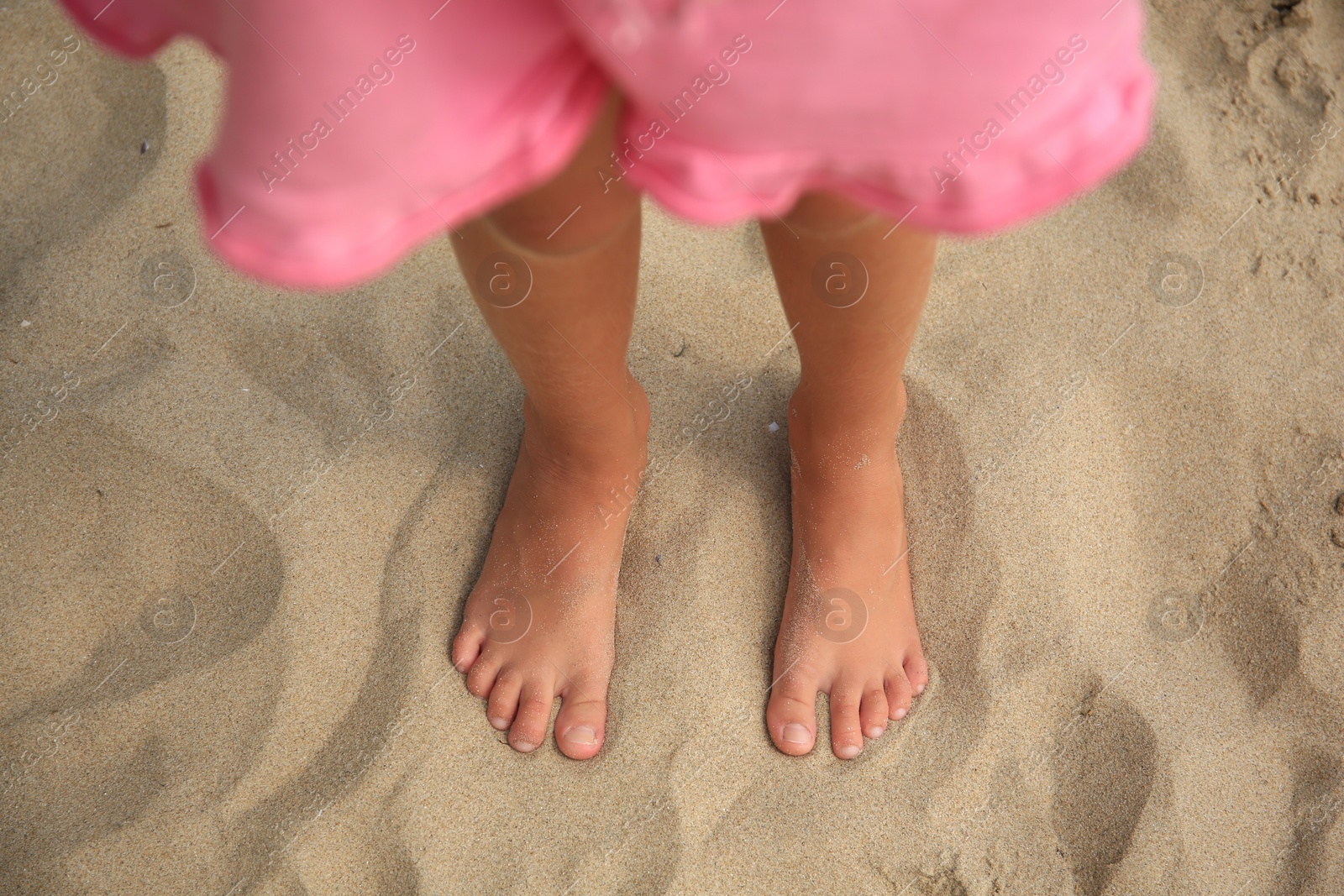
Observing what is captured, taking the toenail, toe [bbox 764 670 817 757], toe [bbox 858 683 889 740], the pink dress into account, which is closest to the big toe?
the toenail

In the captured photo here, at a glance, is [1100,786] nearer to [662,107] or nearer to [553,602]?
[553,602]

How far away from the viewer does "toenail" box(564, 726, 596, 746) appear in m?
1.18

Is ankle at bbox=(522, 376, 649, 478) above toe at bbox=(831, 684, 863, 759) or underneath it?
above

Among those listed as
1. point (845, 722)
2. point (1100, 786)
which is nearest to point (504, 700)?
point (845, 722)

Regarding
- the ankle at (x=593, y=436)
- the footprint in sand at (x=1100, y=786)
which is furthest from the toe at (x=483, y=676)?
the footprint in sand at (x=1100, y=786)

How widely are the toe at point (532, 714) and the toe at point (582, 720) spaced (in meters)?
0.02

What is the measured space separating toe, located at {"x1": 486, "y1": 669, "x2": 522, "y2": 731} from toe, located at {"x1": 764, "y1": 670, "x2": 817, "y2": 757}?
14.0 inches

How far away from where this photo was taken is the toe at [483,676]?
4.00 ft

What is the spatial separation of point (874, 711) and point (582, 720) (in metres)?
0.41

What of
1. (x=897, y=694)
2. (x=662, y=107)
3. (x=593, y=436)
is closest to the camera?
(x=662, y=107)

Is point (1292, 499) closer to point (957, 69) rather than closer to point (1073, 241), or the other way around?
point (1073, 241)

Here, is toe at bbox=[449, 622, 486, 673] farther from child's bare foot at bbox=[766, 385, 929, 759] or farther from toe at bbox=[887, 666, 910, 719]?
toe at bbox=[887, 666, 910, 719]

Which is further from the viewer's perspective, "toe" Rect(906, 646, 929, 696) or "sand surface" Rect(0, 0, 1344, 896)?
"toe" Rect(906, 646, 929, 696)

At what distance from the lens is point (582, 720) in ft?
3.91
